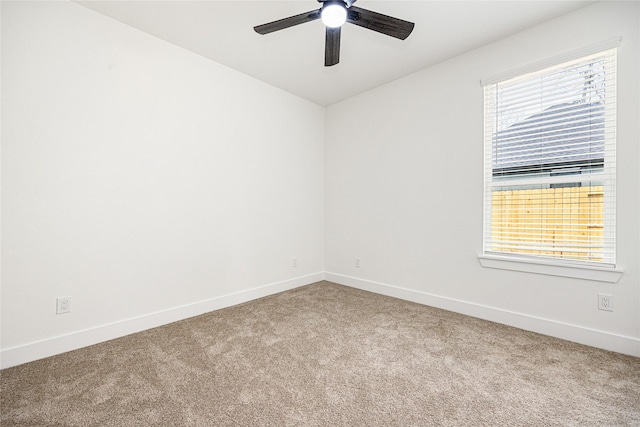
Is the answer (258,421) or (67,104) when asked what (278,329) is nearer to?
(258,421)

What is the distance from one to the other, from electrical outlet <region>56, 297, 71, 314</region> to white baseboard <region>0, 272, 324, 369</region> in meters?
0.18

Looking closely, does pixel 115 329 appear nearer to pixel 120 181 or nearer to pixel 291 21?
pixel 120 181

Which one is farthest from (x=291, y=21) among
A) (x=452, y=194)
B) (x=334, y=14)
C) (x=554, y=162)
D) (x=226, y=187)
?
(x=554, y=162)

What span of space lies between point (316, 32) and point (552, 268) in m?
2.84

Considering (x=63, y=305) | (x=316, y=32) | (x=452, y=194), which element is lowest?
(x=63, y=305)

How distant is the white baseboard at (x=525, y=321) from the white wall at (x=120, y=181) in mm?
1596

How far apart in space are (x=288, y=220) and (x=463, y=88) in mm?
2487

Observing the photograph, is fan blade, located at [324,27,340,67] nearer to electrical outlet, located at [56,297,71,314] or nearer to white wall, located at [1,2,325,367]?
white wall, located at [1,2,325,367]

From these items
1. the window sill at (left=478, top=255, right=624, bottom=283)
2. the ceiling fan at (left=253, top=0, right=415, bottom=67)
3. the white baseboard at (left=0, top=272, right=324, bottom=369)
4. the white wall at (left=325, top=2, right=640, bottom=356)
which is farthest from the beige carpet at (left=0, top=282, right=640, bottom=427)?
the ceiling fan at (left=253, top=0, right=415, bottom=67)

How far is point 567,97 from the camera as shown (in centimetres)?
240

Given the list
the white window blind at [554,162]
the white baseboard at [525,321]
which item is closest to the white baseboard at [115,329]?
the white baseboard at [525,321]

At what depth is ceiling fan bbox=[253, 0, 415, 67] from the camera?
1.72m

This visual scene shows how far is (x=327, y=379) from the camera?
1822 millimetres

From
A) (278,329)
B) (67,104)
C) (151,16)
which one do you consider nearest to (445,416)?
(278,329)
